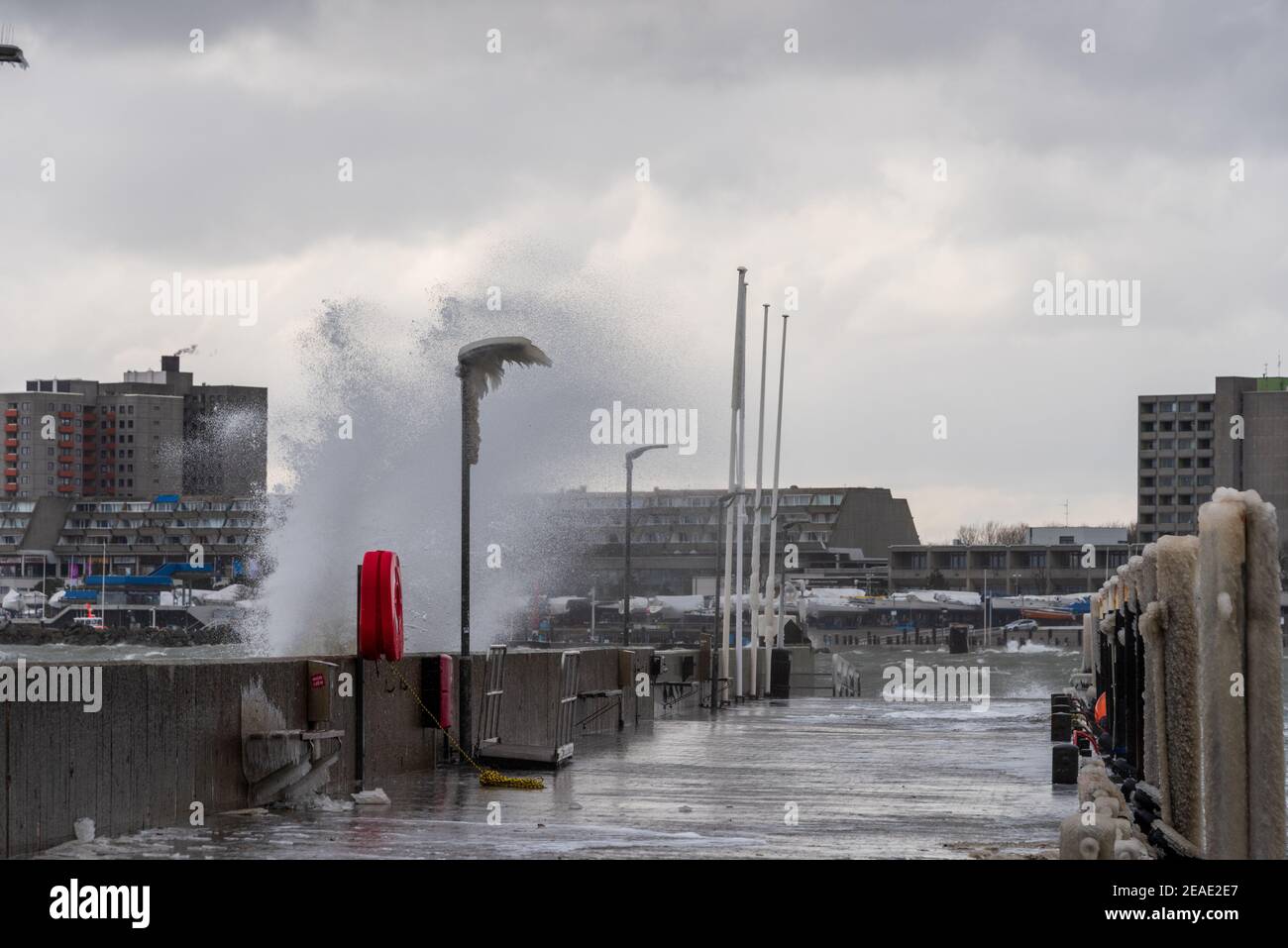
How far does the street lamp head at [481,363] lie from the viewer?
21.2m

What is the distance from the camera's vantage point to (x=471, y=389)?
21500mm

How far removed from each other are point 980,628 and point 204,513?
79.4 meters

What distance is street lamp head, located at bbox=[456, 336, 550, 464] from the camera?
21250mm

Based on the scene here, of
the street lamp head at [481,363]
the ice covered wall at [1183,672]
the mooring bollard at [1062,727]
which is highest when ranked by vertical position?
the street lamp head at [481,363]

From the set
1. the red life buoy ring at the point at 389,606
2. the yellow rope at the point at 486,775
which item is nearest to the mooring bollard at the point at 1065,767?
the yellow rope at the point at 486,775

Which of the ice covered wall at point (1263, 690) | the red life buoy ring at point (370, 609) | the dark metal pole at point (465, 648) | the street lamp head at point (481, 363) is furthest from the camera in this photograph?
the street lamp head at point (481, 363)

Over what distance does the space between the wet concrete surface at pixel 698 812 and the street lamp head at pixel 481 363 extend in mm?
3968

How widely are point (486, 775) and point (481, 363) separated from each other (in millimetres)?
5133

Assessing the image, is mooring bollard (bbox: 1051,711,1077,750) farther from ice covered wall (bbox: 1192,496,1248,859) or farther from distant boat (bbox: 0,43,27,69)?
distant boat (bbox: 0,43,27,69)

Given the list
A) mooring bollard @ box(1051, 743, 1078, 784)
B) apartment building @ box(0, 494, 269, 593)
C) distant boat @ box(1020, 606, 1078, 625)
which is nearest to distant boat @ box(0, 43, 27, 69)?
apartment building @ box(0, 494, 269, 593)

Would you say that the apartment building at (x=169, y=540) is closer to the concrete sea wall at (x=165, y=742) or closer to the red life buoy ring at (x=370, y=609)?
the concrete sea wall at (x=165, y=742)

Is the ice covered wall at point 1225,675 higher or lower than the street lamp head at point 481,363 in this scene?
lower

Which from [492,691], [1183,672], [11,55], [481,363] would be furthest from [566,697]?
[11,55]
